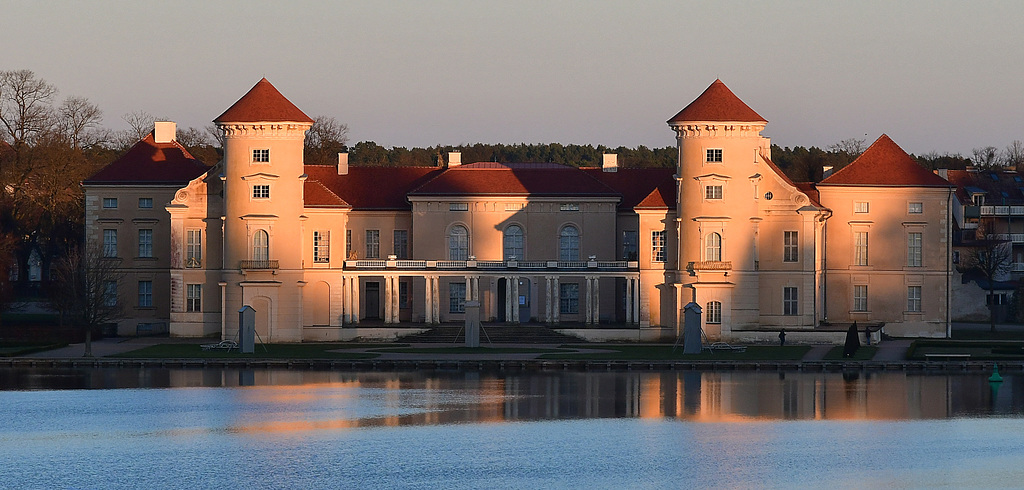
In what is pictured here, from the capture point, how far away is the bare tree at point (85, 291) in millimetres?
66500

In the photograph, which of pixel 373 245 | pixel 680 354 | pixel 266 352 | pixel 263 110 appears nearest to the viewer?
pixel 680 354

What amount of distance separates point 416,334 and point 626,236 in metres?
12.5

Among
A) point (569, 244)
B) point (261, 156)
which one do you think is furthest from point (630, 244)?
point (261, 156)

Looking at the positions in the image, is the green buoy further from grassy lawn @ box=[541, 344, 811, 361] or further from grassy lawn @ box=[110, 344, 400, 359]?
grassy lawn @ box=[110, 344, 400, 359]

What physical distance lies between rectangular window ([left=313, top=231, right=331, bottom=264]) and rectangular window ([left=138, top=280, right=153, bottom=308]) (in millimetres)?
8708

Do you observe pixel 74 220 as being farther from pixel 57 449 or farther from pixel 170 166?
pixel 57 449

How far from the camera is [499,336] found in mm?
70938

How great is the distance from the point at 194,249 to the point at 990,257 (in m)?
40.4

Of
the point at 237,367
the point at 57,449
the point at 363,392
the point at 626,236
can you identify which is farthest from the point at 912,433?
the point at 626,236

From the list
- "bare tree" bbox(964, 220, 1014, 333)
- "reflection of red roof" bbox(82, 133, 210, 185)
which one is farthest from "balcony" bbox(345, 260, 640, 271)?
"bare tree" bbox(964, 220, 1014, 333)

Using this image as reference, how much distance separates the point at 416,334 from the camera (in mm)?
71438

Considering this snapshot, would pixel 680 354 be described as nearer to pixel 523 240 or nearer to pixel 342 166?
pixel 523 240

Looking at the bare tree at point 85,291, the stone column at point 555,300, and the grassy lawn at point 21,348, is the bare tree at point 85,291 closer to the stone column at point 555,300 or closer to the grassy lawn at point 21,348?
the grassy lawn at point 21,348

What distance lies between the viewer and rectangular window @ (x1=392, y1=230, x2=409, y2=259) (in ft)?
256
